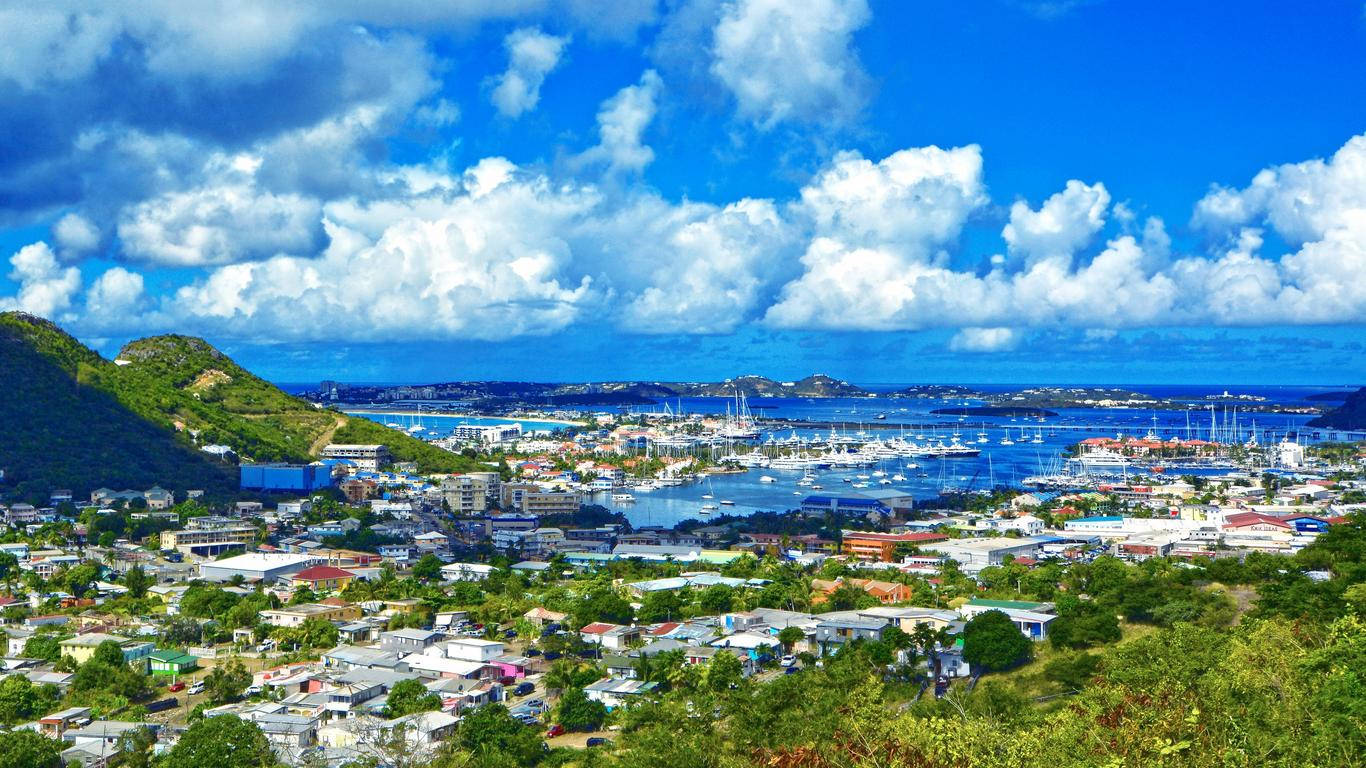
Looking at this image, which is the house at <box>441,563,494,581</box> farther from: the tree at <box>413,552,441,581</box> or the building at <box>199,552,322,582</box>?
the building at <box>199,552,322,582</box>

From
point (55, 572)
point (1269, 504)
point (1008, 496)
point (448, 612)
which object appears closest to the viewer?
point (448, 612)

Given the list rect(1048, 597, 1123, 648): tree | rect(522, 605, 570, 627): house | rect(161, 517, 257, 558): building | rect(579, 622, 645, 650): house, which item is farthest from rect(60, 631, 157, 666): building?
rect(1048, 597, 1123, 648): tree

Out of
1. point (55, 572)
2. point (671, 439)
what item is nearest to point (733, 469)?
point (671, 439)

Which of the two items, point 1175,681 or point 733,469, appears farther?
point 733,469

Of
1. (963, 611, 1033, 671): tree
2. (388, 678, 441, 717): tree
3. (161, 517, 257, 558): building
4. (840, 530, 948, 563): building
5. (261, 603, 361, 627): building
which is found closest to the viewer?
(388, 678, 441, 717): tree

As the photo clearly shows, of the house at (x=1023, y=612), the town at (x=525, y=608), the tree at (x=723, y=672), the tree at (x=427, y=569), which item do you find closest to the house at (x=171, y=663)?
the town at (x=525, y=608)

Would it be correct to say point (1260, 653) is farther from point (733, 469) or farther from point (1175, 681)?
point (733, 469)

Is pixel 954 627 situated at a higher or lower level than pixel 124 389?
lower
